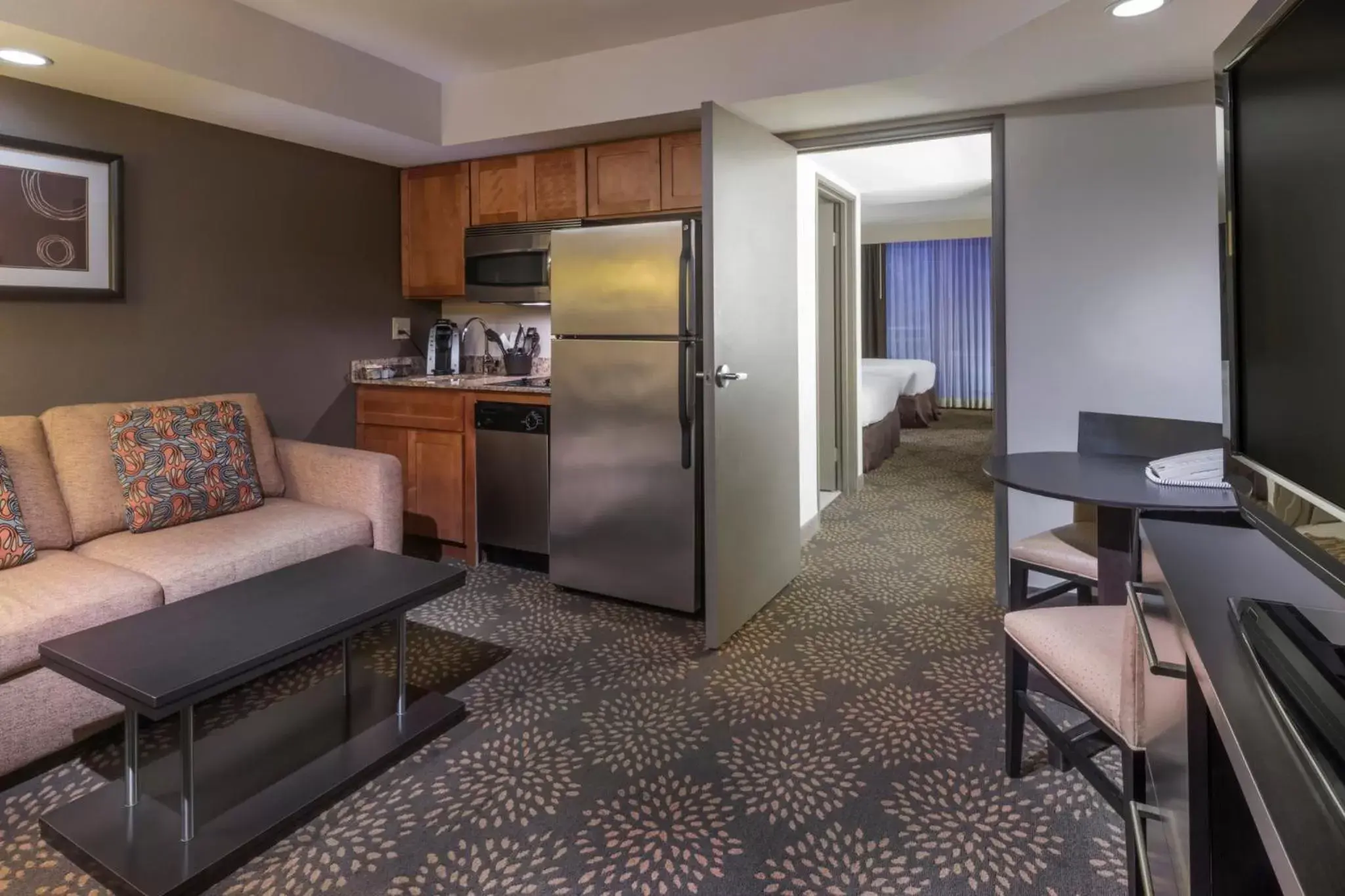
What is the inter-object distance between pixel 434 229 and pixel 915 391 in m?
5.71

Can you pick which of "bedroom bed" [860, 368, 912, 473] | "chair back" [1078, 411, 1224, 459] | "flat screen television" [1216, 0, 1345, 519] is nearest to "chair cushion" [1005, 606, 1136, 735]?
"flat screen television" [1216, 0, 1345, 519]

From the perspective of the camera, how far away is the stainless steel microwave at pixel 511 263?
3.77 m

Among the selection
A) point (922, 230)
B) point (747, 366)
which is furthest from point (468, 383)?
point (922, 230)

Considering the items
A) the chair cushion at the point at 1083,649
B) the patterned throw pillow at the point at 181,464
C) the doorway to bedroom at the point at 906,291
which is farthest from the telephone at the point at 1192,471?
the patterned throw pillow at the point at 181,464

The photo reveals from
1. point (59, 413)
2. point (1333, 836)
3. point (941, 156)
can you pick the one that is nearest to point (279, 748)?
point (59, 413)

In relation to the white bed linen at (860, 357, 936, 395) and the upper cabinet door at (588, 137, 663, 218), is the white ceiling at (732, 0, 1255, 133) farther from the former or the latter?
the white bed linen at (860, 357, 936, 395)

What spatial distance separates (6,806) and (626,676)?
1676mm

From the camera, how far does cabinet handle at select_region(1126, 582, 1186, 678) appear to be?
98 centimetres

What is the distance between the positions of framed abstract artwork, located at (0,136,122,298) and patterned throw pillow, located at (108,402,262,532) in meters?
0.53

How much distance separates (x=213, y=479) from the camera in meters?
2.92

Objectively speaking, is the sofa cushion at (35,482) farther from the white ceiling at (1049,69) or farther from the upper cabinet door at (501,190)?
the white ceiling at (1049,69)

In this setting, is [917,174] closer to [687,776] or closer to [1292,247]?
[687,776]

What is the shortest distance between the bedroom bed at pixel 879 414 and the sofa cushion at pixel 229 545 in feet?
12.3

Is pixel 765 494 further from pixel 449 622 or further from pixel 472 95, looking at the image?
pixel 472 95
